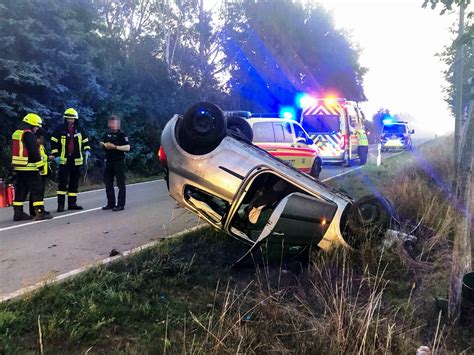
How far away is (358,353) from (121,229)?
17.4ft

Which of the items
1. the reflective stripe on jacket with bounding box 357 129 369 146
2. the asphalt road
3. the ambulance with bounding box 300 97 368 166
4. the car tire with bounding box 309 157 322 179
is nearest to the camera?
the asphalt road

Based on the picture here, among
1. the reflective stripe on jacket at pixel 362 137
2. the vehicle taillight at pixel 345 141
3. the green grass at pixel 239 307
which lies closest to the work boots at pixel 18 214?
the green grass at pixel 239 307

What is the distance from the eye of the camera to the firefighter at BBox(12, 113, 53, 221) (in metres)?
7.92

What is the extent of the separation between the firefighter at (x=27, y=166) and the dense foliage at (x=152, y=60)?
183 inches

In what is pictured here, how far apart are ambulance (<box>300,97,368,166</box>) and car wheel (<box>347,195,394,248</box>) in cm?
1166

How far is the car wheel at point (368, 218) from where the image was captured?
15.6ft

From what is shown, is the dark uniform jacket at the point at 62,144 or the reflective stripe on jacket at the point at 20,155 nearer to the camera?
the reflective stripe on jacket at the point at 20,155

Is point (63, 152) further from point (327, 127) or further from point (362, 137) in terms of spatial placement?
point (362, 137)

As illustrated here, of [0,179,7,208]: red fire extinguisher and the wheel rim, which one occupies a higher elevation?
the wheel rim

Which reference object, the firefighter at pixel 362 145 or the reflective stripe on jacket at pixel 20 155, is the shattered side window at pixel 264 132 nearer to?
the reflective stripe on jacket at pixel 20 155

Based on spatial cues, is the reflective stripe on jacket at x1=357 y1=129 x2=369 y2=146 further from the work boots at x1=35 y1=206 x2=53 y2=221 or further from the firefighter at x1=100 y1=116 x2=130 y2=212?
the work boots at x1=35 y1=206 x2=53 y2=221

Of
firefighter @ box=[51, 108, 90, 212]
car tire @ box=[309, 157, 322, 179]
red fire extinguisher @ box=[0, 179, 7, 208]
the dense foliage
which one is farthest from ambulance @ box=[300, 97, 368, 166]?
red fire extinguisher @ box=[0, 179, 7, 208]

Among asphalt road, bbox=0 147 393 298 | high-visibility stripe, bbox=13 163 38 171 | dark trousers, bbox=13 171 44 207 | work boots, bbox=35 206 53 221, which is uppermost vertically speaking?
high-visibility stripe, bbox=13 163 38 171

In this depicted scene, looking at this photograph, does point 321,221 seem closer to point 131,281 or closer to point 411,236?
point 411,236
